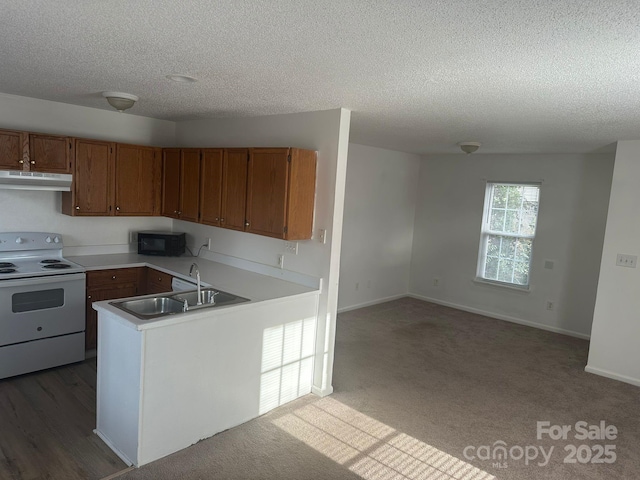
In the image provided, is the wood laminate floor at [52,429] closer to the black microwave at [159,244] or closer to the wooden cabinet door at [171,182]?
the black microwave at [159,244]

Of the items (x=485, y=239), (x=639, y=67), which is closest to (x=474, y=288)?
(x=485, y=239)

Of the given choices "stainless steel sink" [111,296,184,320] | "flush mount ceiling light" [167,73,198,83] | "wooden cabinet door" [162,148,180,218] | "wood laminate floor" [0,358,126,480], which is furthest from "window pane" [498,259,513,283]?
"wood laminate floor" [0,358,126,480]

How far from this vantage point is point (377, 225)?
6.57 metres

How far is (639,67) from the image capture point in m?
2.03

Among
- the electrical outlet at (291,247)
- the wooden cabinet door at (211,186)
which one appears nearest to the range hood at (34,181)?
the wooden cabinet door at (211,186)

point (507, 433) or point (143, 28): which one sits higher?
point (143, 28)

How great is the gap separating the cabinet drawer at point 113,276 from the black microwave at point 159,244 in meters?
0.41

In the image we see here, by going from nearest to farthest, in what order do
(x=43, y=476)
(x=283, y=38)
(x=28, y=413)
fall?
(x=283, y=38), (x=43, y=476), (x=28, y=413)

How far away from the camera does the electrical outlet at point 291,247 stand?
3.84 metres

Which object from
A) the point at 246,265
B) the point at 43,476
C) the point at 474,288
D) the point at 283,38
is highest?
the point at 283,38

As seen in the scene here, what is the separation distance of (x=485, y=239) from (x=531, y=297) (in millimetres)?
1014

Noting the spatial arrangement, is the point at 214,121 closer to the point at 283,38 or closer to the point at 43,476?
the point at 283,38

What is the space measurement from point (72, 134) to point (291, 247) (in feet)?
7.84

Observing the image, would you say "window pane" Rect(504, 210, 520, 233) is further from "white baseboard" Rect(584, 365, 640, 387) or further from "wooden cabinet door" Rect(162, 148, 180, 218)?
"wooden cabinet door" Rect(162, 148, 180, 218)
